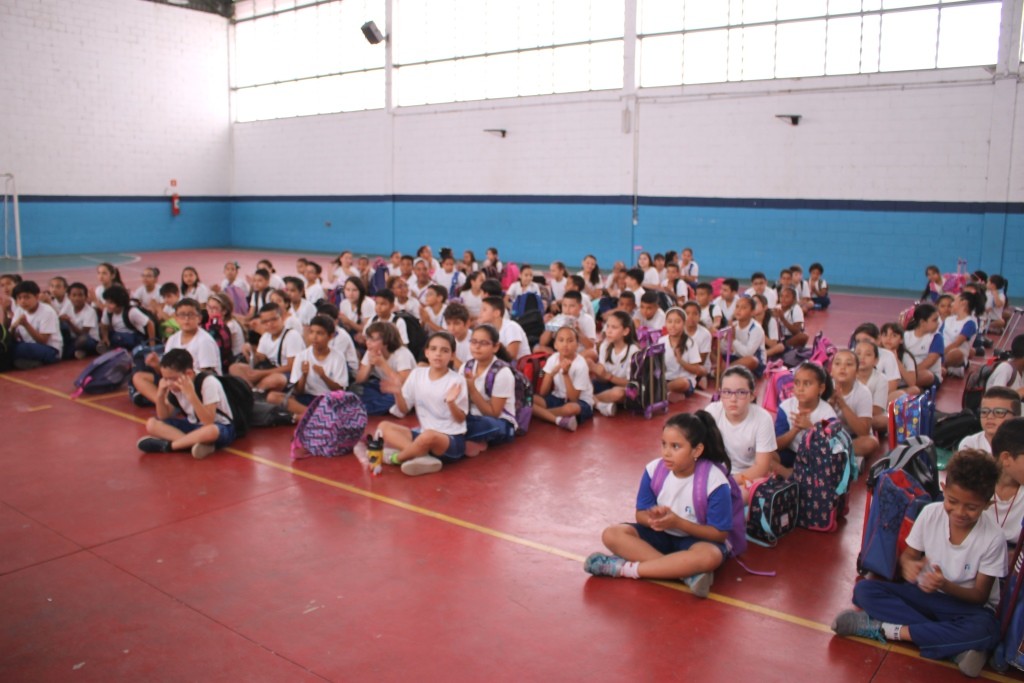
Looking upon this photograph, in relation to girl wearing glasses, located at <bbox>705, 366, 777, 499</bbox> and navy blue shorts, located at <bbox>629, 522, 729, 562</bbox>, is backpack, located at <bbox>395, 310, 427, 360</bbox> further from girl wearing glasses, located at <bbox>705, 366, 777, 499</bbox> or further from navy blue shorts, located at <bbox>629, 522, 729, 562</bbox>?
navy blue shorts, located at <bbox>629, 522, 729, 562</bbox>

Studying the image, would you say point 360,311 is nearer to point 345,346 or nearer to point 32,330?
point 345,346

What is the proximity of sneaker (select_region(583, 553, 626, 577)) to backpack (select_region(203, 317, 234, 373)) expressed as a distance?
211 inches

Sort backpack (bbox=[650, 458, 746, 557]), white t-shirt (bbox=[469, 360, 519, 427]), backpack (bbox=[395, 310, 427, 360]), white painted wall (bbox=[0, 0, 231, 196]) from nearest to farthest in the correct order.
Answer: backpack (bbox=[650, 458, 746, 557]) → white t-shirt (bbox=[469, 360, 519, 427]) → backpack (bbox=[395, 310, 427, 360]) → white painted wall (bbox=[0, 0, 231, 196])

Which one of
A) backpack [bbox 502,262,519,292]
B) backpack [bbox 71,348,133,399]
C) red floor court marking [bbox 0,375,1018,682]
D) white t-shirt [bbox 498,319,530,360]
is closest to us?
red floor court marking [bbox 0,375,1018,682]

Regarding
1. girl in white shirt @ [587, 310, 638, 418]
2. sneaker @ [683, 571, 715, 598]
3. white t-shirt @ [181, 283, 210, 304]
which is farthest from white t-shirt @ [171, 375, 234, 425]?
white t-shirt @ [181, 283, 210, 304]

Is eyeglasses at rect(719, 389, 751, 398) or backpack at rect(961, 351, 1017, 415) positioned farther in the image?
backpack at rect(961, 351, 1017, 415)

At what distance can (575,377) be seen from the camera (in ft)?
24.2

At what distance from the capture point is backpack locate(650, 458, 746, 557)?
4.18 m

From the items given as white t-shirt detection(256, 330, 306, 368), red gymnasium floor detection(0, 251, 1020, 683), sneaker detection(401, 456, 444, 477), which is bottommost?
red gymnasium floor detection(0, 251, 1020, 683)

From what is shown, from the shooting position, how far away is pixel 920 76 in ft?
50.1

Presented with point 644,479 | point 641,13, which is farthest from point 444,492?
point 641,13

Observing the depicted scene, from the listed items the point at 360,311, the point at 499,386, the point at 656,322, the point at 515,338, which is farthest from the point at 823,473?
the point at 360,311

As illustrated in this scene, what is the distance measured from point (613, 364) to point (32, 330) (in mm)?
6635

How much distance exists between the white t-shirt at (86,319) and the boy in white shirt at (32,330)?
35cm
